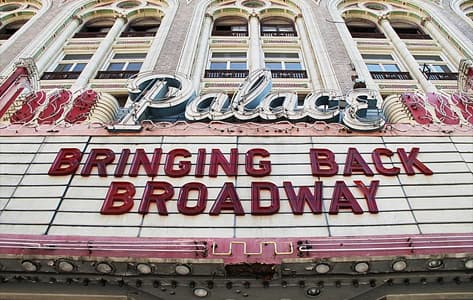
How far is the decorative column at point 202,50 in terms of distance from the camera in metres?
18.0

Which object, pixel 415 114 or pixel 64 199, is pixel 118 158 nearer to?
pixel 64 199

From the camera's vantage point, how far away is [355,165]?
10.8 m

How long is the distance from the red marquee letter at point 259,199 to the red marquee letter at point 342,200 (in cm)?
122

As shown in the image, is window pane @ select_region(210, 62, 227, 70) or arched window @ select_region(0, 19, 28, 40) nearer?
window pane @ select_region(210, 62, 227, 70)

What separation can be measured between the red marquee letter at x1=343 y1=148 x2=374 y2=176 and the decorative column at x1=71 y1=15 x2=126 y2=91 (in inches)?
430

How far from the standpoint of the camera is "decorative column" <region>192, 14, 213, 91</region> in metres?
18.0

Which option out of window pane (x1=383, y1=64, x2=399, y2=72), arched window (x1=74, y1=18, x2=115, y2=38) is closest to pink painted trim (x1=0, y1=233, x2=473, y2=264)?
window pane (x1=383, y1=64, x2=399, y2=72)

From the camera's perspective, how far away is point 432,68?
64.1 feet

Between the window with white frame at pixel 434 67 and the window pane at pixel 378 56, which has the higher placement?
the window pane at pixel 378 56

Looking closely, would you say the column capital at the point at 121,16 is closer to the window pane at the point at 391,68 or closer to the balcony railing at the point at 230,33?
the balcony railing at the point at 230,33

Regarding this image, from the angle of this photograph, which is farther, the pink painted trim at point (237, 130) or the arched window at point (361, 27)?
the arched window at point (361, 27)

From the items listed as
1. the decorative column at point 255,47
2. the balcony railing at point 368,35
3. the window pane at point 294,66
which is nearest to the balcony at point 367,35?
the balcony railing at point 368,35

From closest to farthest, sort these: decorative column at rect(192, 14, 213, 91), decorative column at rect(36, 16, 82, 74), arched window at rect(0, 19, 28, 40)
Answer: decorative column at rect(192, 14, 213, 91)
decorative column at rect(36, 16, 82, 74)
arched window at rect(0, 19, 28, 40)

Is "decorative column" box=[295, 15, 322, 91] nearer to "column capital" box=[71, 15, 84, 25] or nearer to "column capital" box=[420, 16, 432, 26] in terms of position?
"column capital" box=[420, 16, 432, 26]
